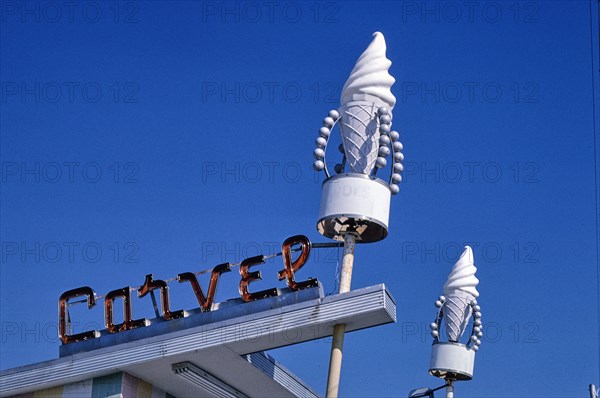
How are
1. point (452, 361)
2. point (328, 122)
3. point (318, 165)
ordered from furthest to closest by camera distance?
point (452, 361) < point (328, 122) < point (318, 165)

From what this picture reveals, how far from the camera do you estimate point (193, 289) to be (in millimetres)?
27969

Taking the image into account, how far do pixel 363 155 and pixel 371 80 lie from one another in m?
1.82

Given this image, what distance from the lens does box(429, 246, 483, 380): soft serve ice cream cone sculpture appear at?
1448 inches

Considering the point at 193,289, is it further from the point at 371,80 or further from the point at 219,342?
the point at 371,80

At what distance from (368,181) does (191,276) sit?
542cm

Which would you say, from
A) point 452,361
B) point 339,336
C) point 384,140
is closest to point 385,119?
point 384,140

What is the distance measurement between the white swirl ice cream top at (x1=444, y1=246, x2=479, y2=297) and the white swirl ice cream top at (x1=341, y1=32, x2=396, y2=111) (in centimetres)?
1143

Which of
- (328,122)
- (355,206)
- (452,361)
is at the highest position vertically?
(328,122)

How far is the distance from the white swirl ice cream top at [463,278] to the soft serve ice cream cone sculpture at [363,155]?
1132 centimetres

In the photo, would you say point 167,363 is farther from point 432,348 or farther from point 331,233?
point 432,348

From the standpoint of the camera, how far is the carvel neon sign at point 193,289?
26531 millimetres

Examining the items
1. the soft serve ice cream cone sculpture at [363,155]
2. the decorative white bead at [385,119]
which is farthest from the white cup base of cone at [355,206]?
the decorative white bead at [385,119]

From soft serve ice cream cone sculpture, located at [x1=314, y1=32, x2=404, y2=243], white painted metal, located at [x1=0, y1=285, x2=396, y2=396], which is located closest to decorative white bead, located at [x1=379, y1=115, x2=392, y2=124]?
soft serve ice cream cone sculpture, located at [x1=314, y1=32, x2=404, y2=243]

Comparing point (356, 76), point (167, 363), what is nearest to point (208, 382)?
point (167, 363)
